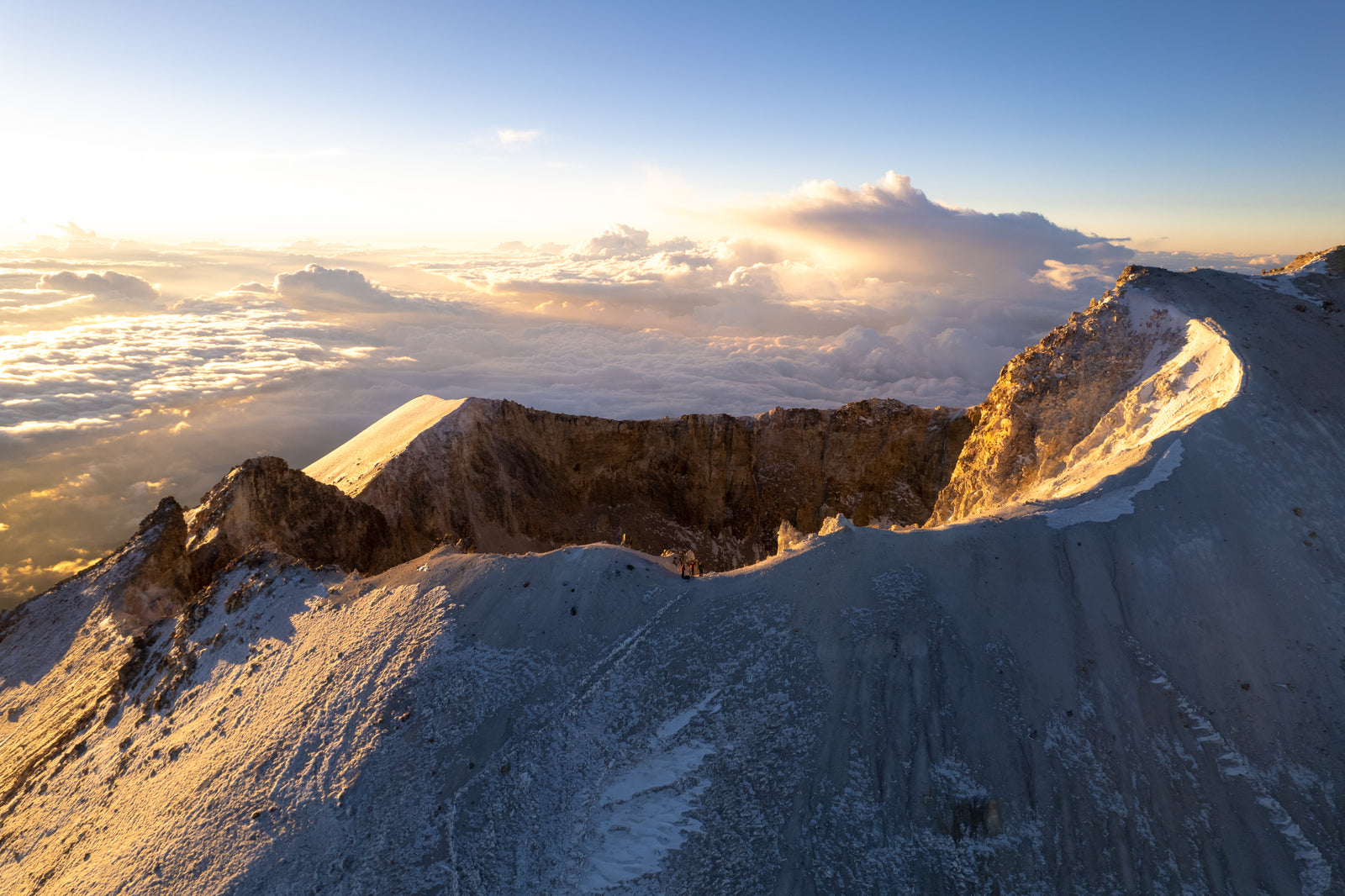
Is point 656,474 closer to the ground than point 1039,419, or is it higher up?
closer to the ground

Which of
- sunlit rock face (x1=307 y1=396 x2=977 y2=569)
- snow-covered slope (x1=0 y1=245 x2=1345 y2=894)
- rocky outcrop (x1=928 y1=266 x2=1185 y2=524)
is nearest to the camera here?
snow-covered slope (x1=0 y1=245 x2=1345 y2=894)

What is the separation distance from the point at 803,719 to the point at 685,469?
34173 mm

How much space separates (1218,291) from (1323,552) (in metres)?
14.6

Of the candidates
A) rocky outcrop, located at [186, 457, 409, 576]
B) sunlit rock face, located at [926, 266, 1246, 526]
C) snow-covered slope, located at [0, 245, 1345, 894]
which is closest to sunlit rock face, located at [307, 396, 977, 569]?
rocky outcrop, located at [186, 457, 409, 576]

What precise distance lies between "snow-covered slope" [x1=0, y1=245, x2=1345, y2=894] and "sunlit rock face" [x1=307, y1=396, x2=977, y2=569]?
73.0ft

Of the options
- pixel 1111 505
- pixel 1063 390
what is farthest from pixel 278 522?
pixel 1063 390

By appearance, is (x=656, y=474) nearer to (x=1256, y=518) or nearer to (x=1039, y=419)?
(x=1039, y=419)

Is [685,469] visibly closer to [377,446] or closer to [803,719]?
[377,446]

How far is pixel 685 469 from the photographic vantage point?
48.1 metres

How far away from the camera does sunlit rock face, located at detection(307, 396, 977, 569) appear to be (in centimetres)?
4200

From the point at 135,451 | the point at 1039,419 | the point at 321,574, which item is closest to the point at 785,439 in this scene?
the point at 1039,419

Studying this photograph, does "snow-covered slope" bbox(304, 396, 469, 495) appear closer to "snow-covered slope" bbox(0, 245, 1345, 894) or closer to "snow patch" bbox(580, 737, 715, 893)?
"snow-covered slope" bbox(0, 245, 1345, 894)

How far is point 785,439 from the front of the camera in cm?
4700

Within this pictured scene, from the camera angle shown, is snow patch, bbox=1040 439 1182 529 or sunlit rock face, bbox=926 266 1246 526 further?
sunlit rock face, bbox=926 266 1246 526
